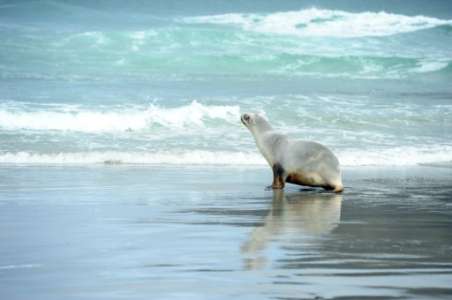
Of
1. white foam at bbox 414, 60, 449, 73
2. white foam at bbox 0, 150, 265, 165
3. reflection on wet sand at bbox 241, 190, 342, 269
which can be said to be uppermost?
white foam at bbox 414, 60, 449, 73

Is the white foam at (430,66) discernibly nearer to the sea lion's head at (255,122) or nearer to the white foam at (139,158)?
the white foam at (139,158)

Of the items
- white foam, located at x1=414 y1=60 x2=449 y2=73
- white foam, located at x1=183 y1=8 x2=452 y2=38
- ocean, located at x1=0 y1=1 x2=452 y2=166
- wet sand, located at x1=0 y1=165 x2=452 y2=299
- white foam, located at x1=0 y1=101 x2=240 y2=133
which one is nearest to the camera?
wet sand, located at x1=0 y1=165 x2=452 y2=299

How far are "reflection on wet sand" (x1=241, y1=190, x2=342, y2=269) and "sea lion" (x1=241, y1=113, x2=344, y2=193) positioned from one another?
0.77ft

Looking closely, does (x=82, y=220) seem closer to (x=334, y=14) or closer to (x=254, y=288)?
(x=254, y=288)

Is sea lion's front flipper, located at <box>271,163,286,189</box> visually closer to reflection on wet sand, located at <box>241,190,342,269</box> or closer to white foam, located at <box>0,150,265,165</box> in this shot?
reflection on wet sand, located at <box>241,190,342,269</box>

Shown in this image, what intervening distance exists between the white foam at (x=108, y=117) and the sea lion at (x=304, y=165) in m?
8.11

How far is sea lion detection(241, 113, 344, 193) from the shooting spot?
35.6 feet

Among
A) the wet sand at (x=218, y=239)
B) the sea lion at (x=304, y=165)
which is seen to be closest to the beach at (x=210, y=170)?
the wet sand at (x=218, y=239)

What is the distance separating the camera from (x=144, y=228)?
7.41 m

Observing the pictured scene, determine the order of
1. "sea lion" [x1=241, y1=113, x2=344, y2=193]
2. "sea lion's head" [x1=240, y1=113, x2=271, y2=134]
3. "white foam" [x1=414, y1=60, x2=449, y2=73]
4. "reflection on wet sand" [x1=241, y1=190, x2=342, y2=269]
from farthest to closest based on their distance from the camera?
"white foam" [x1=414, y1=60, x2=449, y2=73], "sea lion's head" [x1=240, y1=113, x2=271, y2=134], "sea lion" [x1=241, y1=113, x2=344, y2=193], "reflection on wet sand" [x1=241, y1=190, x2=342, y2=269]

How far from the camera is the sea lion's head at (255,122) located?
12.0 meters

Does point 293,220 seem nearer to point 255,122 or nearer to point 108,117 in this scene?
point 255,122

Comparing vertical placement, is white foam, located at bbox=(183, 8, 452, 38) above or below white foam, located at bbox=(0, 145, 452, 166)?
above

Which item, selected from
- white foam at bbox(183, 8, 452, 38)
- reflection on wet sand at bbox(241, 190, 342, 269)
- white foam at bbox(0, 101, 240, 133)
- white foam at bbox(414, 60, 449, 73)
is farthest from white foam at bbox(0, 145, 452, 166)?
white foam at bbox(183, 8, 452, 38)
